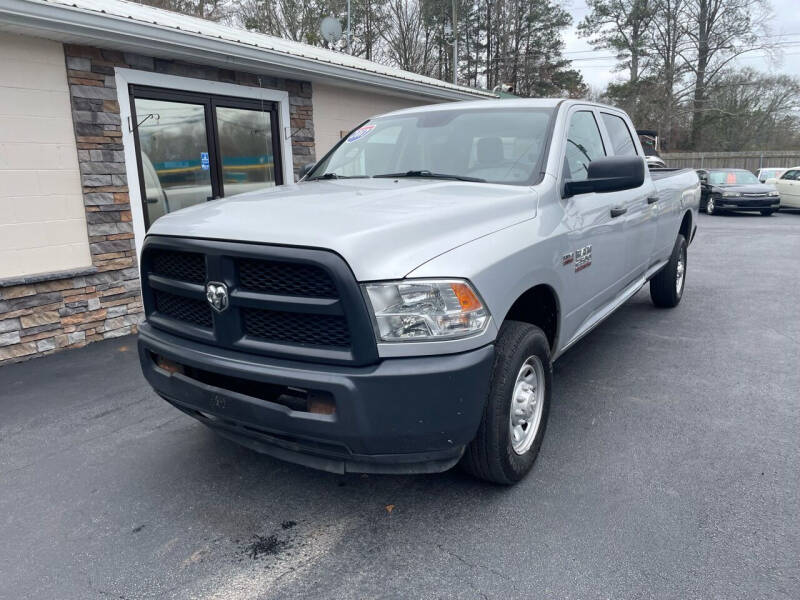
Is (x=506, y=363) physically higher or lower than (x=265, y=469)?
higher

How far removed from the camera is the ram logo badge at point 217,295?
101 inches

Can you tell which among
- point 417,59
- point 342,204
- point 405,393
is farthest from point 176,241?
point 417,59

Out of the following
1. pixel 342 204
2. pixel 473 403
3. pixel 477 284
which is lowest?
pixel 473 403

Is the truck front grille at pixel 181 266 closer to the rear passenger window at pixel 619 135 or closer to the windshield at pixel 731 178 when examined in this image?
the rear passenger window at pixel 619 135

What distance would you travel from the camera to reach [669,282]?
6.44 m

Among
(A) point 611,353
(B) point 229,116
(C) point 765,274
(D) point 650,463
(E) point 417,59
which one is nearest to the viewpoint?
(D) point 650,463

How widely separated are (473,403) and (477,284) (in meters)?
0.48

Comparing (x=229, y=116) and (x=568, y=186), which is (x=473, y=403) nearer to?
(x=568, y=186)

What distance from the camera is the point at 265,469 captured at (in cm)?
328

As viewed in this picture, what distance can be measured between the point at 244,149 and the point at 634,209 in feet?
16.2

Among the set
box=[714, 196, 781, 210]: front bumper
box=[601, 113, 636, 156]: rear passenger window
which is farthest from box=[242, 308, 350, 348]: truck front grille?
box=[714, 196, 781, 210]: front bumper

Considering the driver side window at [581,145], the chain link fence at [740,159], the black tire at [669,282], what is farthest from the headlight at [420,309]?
the chain link fence at [740,159]

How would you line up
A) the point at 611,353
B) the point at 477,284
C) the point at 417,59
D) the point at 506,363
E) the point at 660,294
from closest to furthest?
the point at 477,284
the point at 506,363
the point at 611,353
the point at 660,294
the point at 417,59

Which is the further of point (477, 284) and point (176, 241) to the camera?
point (176, 241)
